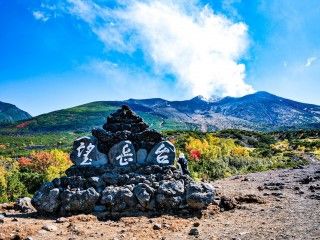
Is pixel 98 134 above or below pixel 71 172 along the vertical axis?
above

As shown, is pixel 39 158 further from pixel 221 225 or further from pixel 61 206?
pixel 221 225

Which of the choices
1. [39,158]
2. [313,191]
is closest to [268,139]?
[39,158]

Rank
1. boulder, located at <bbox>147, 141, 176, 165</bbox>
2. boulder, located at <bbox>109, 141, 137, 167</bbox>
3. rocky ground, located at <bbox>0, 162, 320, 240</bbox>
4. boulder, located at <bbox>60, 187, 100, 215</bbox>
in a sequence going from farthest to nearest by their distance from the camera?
1. boulder, located at <bbox>147, 141, 176, 165</bbox>
2. boulder, located at <bbox>109, 141, 137, 167</bbox>
3. boulder, located at <bbox>60, 187, 100, 215</bbox>
4. rocky ground, located at <bbox>0, 162, 320, 240</bbox>

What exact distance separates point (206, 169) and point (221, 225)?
16510 mm

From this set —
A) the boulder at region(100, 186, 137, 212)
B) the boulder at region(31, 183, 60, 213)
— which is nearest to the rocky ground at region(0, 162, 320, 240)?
the boulder at region(31, 183, 60, 213)

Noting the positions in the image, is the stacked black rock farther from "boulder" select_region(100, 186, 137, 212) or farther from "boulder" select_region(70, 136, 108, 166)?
"boulder" select_region(100, 186, 137, 212)

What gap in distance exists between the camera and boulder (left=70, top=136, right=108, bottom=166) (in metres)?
11.5

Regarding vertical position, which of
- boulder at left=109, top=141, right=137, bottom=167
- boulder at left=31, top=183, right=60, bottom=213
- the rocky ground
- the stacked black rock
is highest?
the stacked black rock

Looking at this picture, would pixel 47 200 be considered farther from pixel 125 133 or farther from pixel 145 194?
pixel 125 133

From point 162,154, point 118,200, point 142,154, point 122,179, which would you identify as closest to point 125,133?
point 142,154

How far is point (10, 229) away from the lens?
8.73 m

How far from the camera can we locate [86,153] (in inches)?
455

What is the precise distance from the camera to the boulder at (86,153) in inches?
452

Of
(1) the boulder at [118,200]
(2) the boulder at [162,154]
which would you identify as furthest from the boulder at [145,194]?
(2) the boulder at [162,154]
